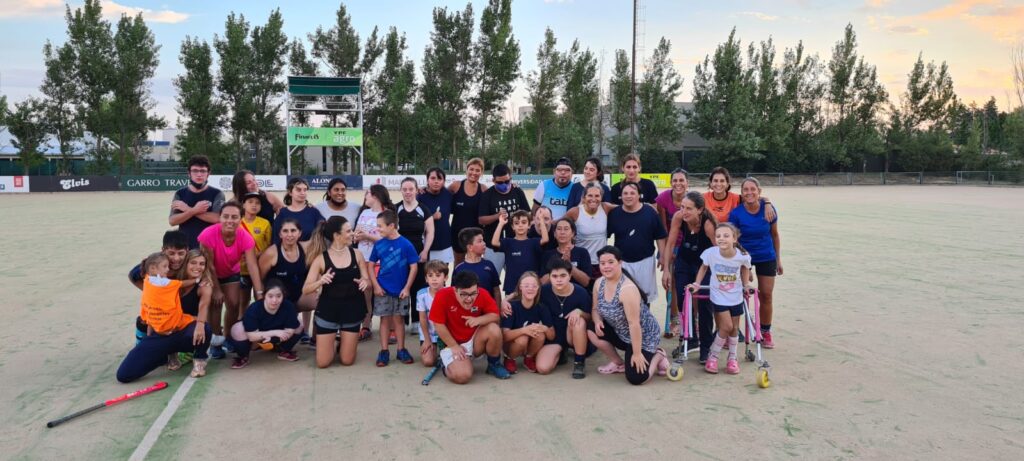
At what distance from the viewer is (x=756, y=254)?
5.95m

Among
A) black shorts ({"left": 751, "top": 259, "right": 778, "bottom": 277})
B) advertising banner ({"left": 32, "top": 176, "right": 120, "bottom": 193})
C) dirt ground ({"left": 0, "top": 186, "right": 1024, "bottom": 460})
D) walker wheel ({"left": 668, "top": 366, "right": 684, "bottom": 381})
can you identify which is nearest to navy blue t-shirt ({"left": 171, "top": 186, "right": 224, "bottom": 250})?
dirt ground ({"left": 0, "top": 186, "right": 1024, "bottom": 460})

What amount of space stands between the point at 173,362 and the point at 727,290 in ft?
16.2

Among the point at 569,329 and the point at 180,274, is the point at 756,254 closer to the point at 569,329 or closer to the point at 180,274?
the point at 569,329

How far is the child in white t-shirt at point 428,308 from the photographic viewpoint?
18.1 ft

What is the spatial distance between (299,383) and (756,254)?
440cm

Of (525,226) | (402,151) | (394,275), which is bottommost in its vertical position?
(394,275)

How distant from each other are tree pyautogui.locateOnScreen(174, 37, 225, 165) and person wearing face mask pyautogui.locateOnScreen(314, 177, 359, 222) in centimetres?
4688

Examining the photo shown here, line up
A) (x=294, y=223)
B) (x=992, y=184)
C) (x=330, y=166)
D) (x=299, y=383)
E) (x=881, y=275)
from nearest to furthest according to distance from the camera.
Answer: (x=299, y=383), (x=294, y=223), (x=881, y=275), (x=992, y=184), (x=330, y=166)

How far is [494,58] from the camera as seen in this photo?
5144 cm

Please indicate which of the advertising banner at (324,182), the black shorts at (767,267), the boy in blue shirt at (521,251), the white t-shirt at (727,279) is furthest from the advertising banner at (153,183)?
the white t-shirt at (727,279)

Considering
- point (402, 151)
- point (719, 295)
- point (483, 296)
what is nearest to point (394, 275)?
point (483, 296)

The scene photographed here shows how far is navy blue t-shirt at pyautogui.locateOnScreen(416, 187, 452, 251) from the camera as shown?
678 centimetres

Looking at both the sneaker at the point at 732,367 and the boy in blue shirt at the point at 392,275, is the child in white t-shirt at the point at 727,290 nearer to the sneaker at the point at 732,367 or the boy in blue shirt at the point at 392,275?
the sneaker at the point at 732,367

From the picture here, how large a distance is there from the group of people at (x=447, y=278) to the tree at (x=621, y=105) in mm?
46791
